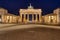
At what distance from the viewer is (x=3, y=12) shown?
6919 cm

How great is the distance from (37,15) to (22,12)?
30.1ft

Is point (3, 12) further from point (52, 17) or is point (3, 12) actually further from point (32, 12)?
point (52, 17)

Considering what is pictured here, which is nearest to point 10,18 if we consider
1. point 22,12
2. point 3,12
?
point 3,12

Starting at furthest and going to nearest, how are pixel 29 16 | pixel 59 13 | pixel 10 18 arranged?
pixel 29 16
pixel 10 18
pixel 59 13

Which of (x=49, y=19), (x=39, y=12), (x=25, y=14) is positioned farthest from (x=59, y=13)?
(x=25, y=14)

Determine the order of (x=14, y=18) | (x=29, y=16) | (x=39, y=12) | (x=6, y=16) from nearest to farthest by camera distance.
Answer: (x=6, y=16), (x=14, y=18), (x=39, y=12), (x=29, y=16)

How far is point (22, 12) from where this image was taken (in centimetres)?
8238

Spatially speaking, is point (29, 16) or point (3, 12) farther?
point (29, 16)

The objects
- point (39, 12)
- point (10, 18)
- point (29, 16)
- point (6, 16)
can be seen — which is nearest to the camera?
point (6, 16)

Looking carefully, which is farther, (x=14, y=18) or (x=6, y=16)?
(x=14, y=18)

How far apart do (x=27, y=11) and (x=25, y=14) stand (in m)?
2.71

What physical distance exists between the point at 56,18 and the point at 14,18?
24.3 m

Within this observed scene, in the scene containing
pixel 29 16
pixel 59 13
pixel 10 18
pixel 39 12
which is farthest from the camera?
pixel 29 16

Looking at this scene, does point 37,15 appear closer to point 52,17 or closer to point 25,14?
point 25,14
